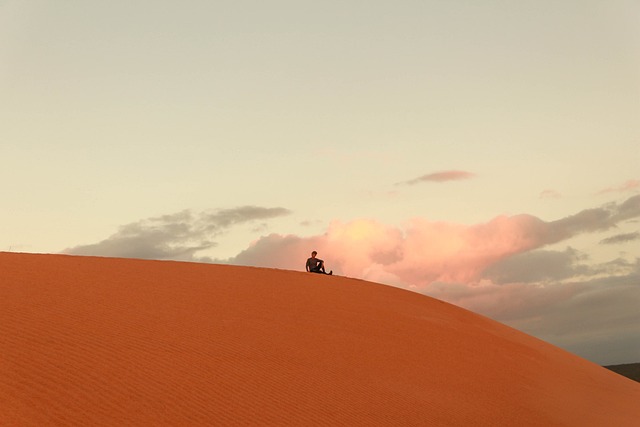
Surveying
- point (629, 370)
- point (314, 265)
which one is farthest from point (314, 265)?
point (629, 370)

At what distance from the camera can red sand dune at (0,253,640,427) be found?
11516 millimetres

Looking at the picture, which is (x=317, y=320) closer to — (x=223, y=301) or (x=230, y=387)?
(x=223, y=301)

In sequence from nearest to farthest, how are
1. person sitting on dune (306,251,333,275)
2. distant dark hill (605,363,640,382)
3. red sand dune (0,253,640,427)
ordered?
red sand dune (0,253,640,427)
person sitting on dune (306,251,333,275)
distant dark hill (605,363,640,382)

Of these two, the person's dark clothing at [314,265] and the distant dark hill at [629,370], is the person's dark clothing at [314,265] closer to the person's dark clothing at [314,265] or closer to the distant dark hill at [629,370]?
the person's dark clothing at [314,265]

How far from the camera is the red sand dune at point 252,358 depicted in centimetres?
1152

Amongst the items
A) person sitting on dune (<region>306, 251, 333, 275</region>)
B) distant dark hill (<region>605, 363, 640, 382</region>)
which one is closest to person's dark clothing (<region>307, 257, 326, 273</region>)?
person sitting on dune (<region>306, 251, 333, 275</region>)

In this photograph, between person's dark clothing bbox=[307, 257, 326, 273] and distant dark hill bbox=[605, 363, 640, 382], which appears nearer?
person's dark clothing bbox=[307, 257, 326, 273]

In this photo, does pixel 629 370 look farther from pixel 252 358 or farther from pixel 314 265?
pixel 252 358

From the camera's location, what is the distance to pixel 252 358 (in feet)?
49.7

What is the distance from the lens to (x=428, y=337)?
22.7m

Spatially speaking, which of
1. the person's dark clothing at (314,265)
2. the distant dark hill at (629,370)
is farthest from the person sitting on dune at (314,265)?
the distant dark hill at (629,370)

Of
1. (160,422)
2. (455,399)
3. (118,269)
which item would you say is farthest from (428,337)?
(160,422)

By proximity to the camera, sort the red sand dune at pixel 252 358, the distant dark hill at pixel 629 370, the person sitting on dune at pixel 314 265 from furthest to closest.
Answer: the distant dark hill at pixel 629 370, the person sitting on dune at pixel 314 265, the red sand dune at pixel 252 358

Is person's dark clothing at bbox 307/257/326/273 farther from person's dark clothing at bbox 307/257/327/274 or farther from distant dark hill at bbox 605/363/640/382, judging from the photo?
distant dark hill at bbox 605/363/640/382
